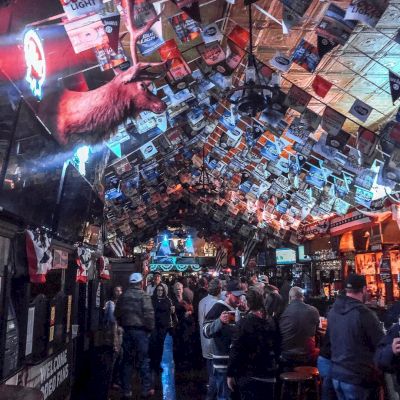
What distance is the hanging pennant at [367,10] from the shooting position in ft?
18.0

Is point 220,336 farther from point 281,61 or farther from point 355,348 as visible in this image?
point 281,61

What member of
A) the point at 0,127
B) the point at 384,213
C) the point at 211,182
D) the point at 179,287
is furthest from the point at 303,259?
the point at 0,127

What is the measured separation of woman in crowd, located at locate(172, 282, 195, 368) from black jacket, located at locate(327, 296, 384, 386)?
257 inches

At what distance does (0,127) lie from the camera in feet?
13.4

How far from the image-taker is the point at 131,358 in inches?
311

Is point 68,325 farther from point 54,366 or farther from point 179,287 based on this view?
point 179,287

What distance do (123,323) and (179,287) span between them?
3.18 meters

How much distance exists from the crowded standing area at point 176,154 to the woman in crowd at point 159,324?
4 cm

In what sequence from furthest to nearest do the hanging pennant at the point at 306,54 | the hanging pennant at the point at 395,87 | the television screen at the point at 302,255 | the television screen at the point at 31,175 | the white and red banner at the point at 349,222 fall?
1. the television screen at the point at 302,255
2. the white and red banner at the point at 349,222
3. the hanging pennant at the point at 395,87
4. the hanging pennant at the point at 306,54
5. the television screen at the point at 31,175

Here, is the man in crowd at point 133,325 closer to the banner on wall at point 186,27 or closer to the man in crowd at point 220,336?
the man in crowd at point 220,336

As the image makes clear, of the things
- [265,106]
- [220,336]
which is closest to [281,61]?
[265,106]

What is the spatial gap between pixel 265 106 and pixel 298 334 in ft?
11.8

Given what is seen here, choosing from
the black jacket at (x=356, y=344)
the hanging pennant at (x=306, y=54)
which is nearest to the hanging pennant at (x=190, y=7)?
the hanging pennant at (x=306, y=54)

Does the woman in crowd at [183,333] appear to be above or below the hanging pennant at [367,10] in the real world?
below
